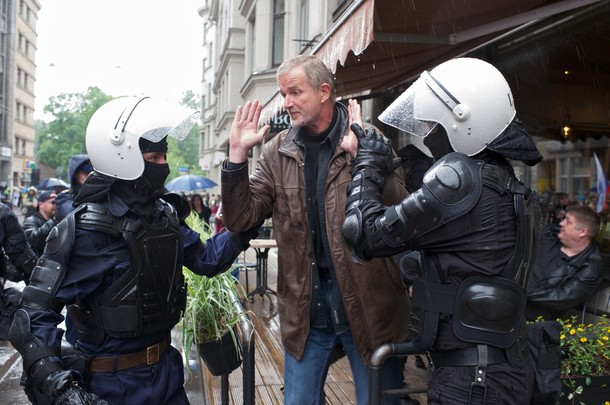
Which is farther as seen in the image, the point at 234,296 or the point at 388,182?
the point at 234,296

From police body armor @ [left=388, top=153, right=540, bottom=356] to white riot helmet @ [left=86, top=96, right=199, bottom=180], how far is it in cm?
102

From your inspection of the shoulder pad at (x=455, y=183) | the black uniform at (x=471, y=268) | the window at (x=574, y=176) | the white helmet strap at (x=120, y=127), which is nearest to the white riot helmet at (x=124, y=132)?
the white helmet strap at (x=120, y=127)

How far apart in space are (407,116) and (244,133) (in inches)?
27.8

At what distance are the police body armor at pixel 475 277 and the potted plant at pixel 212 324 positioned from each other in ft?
4.98

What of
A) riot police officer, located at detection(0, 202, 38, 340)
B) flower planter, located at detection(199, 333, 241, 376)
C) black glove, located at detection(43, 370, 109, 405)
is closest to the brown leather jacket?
flower planter, located at detection(199, 333, 241, 376)

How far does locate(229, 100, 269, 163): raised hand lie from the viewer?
97.9 inches

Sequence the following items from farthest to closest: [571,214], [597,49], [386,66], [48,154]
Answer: [48,154]
[386,66]
[597,49]
[571,214]

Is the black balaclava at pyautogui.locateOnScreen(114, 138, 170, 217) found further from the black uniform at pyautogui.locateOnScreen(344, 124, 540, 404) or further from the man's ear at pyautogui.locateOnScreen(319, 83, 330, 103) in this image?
the black uniform at pyautogui.locateOnScreen(344, 124, 540, 404)

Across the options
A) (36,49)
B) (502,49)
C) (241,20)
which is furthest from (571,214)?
(36,49)

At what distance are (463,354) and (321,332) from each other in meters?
0.80

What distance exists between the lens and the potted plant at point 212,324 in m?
3.18

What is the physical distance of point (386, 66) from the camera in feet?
19.5

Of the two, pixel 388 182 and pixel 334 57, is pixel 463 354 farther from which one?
pixel 334 57

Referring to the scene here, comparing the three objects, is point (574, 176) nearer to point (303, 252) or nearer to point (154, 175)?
point (303, 252)
